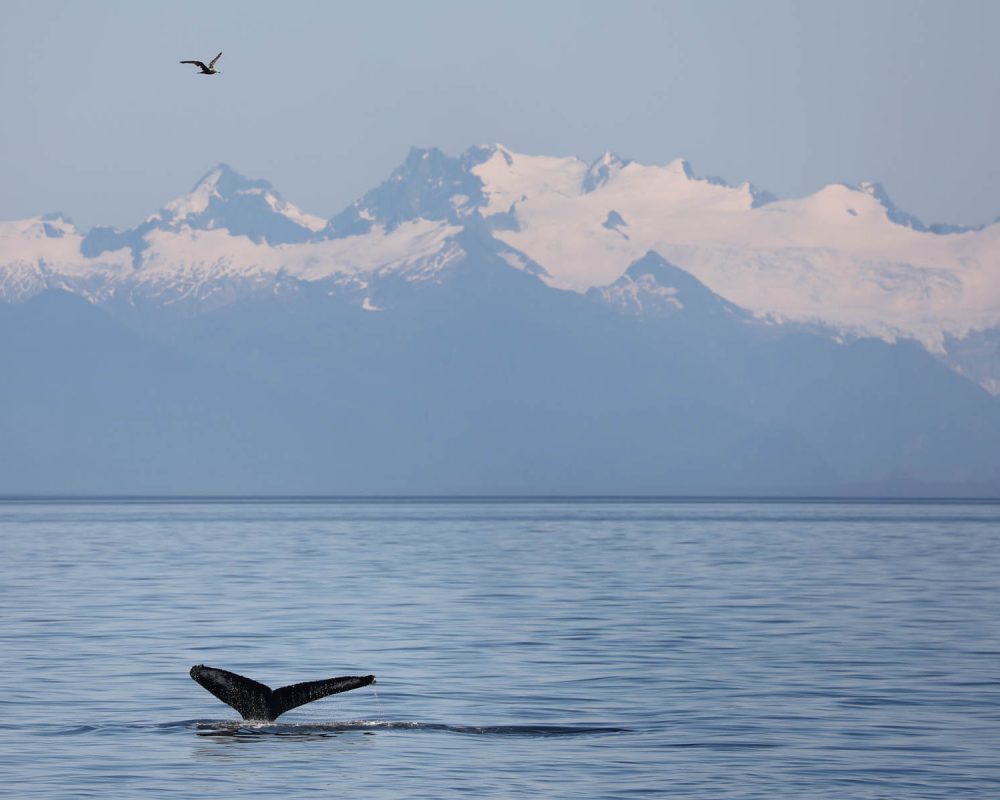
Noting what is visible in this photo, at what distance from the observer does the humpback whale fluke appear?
1359 inches

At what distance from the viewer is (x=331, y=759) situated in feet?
107

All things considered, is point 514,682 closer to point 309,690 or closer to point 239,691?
point 239,691

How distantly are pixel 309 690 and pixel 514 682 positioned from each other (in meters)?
9.44

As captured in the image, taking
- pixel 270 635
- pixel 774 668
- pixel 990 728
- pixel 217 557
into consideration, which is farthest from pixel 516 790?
pixel 217 557

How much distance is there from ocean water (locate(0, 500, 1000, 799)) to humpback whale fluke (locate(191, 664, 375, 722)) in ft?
1.54

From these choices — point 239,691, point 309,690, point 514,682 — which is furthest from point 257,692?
point 514,682

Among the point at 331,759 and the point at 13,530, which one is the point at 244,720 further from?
the point at 13,530

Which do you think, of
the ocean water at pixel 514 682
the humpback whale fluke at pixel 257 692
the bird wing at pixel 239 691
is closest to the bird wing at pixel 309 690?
the humpback whale fluke at pixel 257 692

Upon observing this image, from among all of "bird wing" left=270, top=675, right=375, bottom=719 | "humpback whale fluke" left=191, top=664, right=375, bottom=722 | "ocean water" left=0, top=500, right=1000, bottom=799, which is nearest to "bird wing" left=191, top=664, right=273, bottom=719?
"humpback whale fluke" left=191, top=664, right=375, bottom=722

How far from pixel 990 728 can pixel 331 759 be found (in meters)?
12.1

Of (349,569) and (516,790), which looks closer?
(516,790)

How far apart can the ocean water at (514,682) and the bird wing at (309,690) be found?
0.48 meters

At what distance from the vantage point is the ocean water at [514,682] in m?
30.8

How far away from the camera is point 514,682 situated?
43.4 metres
